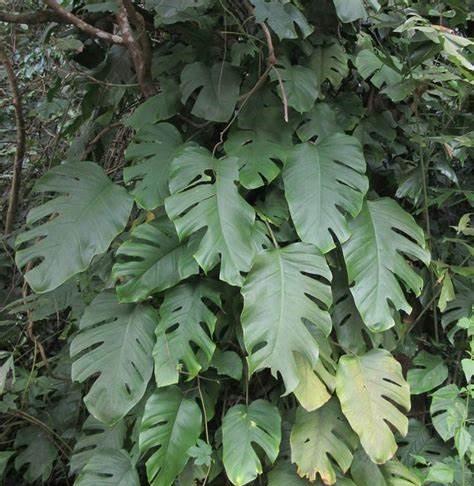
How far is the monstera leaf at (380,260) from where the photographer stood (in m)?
1.19

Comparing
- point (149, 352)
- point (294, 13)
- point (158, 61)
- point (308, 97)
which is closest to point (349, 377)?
point (149, 352)

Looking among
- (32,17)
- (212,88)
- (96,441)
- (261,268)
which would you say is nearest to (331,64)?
(212,88)

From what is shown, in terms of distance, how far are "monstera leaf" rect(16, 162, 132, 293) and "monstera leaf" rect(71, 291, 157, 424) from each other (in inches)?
6.2

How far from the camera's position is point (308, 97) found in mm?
1406

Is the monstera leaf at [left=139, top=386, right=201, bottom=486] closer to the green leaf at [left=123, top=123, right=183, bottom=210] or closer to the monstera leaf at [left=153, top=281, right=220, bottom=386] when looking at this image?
the monstera leaf at [left=153, top=281, right=220, bottom=386]

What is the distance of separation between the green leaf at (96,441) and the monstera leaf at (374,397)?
618mm

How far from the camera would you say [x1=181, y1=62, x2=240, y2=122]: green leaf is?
141 cm

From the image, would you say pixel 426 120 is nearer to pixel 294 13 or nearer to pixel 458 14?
pixel 458 14

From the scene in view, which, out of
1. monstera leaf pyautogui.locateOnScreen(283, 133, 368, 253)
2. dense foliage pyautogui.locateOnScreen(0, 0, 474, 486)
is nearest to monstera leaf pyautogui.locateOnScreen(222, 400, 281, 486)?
dense foliage pyautogui.locateOnScreen(0, 0, 474, 486)

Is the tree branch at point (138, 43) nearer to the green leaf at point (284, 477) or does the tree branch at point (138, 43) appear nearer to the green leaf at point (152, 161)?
the green leaf at point (152, 161)

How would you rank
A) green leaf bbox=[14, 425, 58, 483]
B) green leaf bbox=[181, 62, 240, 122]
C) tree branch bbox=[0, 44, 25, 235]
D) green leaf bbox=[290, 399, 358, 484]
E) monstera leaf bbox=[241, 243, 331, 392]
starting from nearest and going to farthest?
monstera leaf bbox=[241, 243, 331, 392]
green leaf bbox=[290, 399, 358, 484]
green leaf bbox=[181, 62, 240, 122]
green leaf bbox=[14, 425, 58, 483]
tree branch bbox=[0, 44, 25, 235]

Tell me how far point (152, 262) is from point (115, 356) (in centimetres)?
24

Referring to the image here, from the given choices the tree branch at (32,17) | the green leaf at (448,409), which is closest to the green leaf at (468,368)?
the green leaf at (448,409)

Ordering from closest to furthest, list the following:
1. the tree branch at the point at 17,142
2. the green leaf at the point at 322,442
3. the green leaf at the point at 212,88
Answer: the green leaf at the point at 322,442, the green leaf at the point at 212,88, the tree branch at the point at 17,142
